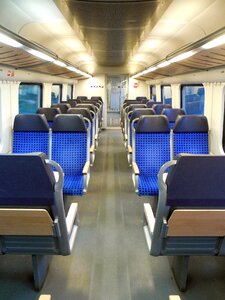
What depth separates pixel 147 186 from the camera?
3.81 meters

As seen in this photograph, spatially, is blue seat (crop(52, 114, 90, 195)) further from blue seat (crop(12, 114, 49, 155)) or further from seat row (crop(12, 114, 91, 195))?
blue seat (crop(12, 114, 49, 155))

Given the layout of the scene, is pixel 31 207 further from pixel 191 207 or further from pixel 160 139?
pixel 160 139

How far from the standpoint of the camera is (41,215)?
218cm

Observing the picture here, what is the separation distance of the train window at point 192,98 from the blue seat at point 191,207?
6.16 meters

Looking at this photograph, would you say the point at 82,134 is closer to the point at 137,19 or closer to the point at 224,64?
the point at 137,19

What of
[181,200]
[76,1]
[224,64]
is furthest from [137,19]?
[181,200]

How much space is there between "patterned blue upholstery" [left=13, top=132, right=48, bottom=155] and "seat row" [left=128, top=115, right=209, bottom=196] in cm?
133

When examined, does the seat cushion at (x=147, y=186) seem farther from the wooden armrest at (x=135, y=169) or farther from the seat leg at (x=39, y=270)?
the seat leg at (x=39, y=270)

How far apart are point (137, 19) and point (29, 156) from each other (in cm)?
235

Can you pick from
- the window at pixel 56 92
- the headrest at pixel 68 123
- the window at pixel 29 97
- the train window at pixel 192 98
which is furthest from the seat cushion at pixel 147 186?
the window at pixel 56 92

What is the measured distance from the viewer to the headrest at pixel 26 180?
6.63ft

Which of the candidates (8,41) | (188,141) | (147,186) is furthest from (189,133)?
(8,41)

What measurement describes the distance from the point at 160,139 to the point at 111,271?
2052mm

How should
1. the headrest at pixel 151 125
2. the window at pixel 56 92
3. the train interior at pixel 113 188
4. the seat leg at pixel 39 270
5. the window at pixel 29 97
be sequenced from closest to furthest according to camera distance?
the train interior at pixel 113 188 → the seat leg at pixel 39 270 → the headrest at pixel 151 125 → the window at pixel 29 97 → the window at pixel 56 92
